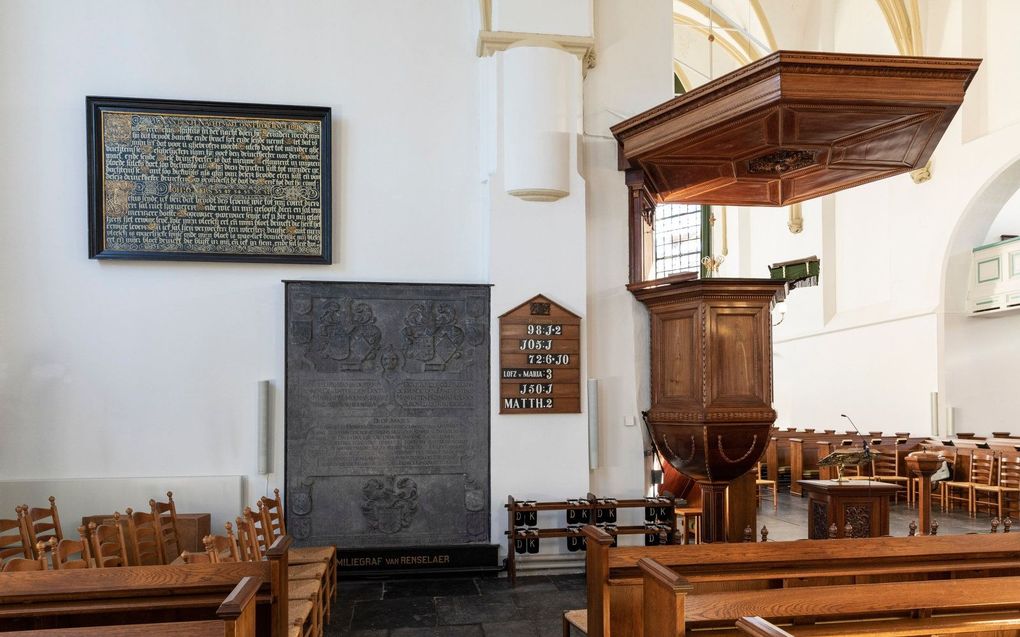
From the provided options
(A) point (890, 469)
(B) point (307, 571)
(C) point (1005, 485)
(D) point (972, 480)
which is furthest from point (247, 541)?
(A) point (890, 469)

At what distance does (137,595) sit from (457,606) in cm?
259

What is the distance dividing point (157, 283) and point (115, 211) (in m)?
0.65

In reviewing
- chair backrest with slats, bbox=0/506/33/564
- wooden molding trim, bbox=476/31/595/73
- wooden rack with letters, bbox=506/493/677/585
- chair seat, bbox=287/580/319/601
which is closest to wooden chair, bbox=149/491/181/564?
Result: chair backrest with slats, bbox=0/506/33/564

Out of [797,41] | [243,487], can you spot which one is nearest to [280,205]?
[243,487]

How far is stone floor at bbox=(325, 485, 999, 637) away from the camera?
4789 mm

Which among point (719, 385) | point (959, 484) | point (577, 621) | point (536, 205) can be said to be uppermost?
point (536, 205)

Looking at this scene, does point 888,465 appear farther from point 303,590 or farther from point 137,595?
point 137,595

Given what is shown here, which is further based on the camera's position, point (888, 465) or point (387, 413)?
point (888, 465)

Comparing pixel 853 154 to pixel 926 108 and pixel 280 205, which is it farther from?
pixel 280 205

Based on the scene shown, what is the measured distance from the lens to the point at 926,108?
5340mm

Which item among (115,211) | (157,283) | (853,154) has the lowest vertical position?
(157,283)

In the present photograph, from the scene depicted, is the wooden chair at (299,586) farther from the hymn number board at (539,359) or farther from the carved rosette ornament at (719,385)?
the carved rosette ornament at (719,385)

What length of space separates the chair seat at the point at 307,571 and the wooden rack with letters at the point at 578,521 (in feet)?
5.44

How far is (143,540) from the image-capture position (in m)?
5.52
